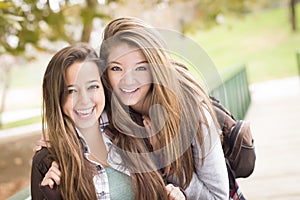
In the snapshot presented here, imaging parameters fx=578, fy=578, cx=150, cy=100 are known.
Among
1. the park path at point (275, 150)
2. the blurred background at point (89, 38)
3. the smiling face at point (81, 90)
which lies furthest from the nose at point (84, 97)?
the park path at point (275, 150)

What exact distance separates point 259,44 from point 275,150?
16.6m

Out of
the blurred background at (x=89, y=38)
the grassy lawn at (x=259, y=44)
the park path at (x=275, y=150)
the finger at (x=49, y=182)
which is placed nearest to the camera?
the finger at (x=49, y=182)

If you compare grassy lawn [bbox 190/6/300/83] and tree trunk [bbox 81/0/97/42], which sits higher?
tree trunk [bbox 81/0/97/42]

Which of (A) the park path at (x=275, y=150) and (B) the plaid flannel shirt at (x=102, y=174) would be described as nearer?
(B) the plaid flannel shirt at (x=102, y=174)

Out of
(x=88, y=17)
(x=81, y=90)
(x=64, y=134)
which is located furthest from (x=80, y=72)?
(x=88, y=17)

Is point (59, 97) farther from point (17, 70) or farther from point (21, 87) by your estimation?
point (17, 70)

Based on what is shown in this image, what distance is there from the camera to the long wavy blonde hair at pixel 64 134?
1243mm

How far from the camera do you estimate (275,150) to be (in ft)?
14.7

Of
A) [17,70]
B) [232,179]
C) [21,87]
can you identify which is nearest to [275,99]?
[232,179]

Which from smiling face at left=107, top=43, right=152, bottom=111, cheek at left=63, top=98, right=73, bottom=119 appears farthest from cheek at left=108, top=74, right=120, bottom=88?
cheek at left=63, top=98, right=73, bottom=119

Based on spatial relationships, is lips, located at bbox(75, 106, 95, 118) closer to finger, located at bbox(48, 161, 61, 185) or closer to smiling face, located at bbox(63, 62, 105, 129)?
smiling face, located at bbox(63, 62, 105, 129)

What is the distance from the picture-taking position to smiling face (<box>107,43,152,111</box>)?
1253 millimetres

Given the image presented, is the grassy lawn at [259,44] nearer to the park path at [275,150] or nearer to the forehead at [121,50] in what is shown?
the park path at [275,150]

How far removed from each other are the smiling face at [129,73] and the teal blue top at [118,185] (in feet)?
0.52
